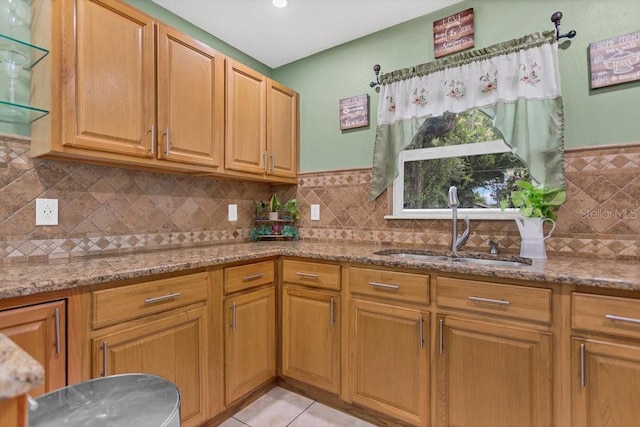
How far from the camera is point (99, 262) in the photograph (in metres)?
1.59

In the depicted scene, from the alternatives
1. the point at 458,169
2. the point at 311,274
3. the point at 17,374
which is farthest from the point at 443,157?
the point at 17,374

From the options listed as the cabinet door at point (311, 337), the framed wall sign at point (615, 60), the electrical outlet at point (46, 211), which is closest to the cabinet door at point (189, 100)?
the electrical outlet at point (46, 211)

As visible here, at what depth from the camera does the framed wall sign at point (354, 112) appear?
8.08 feet

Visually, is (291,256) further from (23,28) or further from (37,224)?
(23,28)

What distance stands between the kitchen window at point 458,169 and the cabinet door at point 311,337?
2.83ft

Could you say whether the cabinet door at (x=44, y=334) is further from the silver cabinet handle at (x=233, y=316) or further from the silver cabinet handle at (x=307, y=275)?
the silver cabinet handle at (x=307, y=275)

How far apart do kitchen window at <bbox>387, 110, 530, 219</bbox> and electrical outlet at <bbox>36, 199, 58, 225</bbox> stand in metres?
2.03

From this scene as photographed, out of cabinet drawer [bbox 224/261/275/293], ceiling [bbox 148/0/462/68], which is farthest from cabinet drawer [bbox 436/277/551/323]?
ceiling [bbox 148/0/462/68]

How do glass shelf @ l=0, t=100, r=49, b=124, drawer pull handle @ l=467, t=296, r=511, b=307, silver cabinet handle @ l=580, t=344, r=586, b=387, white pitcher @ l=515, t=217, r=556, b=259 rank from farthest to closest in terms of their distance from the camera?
white pitcher @ l=515, t=217, r=556, b=259
glass shelf @ l=0, t=100, r=49, b=124
drawer pull handle @ l=467, t=296, r=511, b=307
silver cabinet handle @ l=580, t=344, r=586, b=387

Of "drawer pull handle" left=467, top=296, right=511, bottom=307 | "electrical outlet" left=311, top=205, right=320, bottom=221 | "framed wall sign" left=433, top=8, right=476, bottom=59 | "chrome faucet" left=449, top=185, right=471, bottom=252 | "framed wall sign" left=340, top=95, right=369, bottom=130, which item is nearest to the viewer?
"drawer pull handle" left=467, top=296, right=511, bottom=307

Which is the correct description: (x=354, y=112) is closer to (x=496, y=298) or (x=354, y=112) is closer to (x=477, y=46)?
(x=477, y=46)

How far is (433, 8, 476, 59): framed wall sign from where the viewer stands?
204cm

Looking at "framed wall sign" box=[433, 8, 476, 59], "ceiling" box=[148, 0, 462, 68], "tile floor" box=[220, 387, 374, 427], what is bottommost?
"tile floor" box=[220, 387, 374, 427]

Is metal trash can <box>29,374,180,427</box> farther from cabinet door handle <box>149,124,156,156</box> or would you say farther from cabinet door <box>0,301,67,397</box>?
cabinet door handle <box>149,124,156,156</box>
